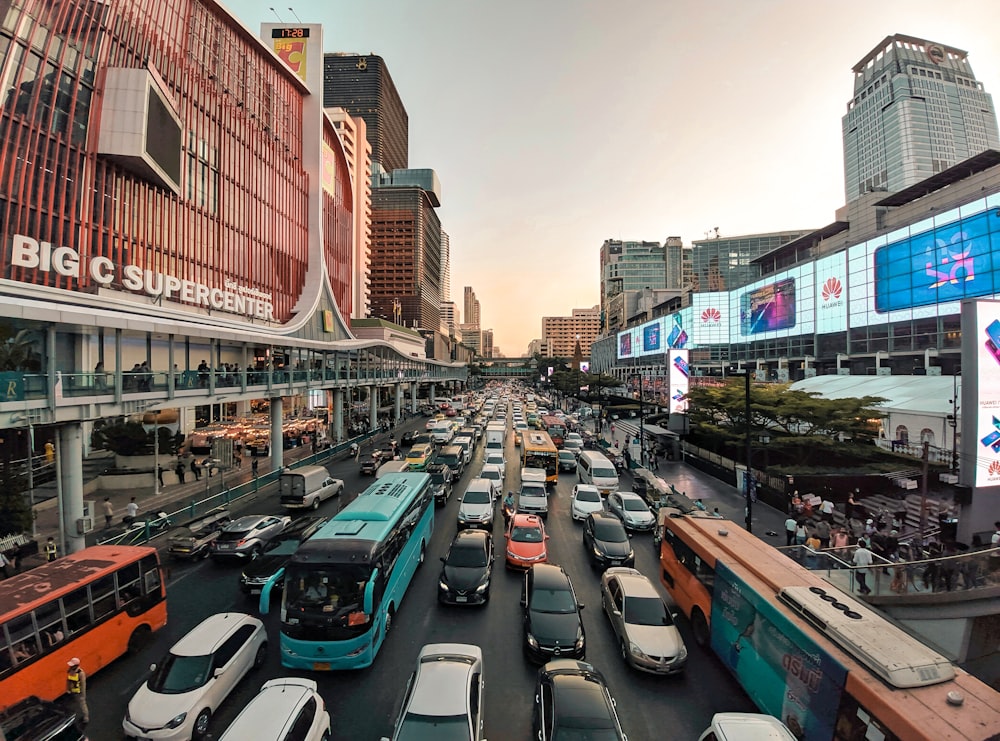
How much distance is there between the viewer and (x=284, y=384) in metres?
28.9

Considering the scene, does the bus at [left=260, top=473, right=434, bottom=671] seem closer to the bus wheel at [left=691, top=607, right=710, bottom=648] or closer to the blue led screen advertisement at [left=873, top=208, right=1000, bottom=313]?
the bus wheel at [left=691, top=607, right=710, bottom=648]

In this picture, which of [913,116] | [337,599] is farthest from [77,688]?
[913,116]

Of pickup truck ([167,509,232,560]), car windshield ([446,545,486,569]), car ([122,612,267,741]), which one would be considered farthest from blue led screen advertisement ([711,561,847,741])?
pickup truck ([167,509,232,560])

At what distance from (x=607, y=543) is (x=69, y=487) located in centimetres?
A: 1783

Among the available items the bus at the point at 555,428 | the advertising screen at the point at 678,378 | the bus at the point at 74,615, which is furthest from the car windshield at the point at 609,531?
the bus at the point at 555,428

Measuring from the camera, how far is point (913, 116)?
134 metres

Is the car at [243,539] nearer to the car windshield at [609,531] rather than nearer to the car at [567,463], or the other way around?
the car windshield at [609,531]

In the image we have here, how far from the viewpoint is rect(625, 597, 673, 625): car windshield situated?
33.8ft

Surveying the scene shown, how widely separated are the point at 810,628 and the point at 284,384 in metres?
28.3

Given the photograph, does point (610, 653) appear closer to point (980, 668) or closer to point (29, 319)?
point (980, 668)

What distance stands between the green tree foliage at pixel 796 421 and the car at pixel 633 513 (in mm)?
7173

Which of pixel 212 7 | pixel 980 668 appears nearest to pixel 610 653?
pixel 980 668

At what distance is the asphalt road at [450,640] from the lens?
325 inches

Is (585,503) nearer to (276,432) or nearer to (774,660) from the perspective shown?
(774,660)
